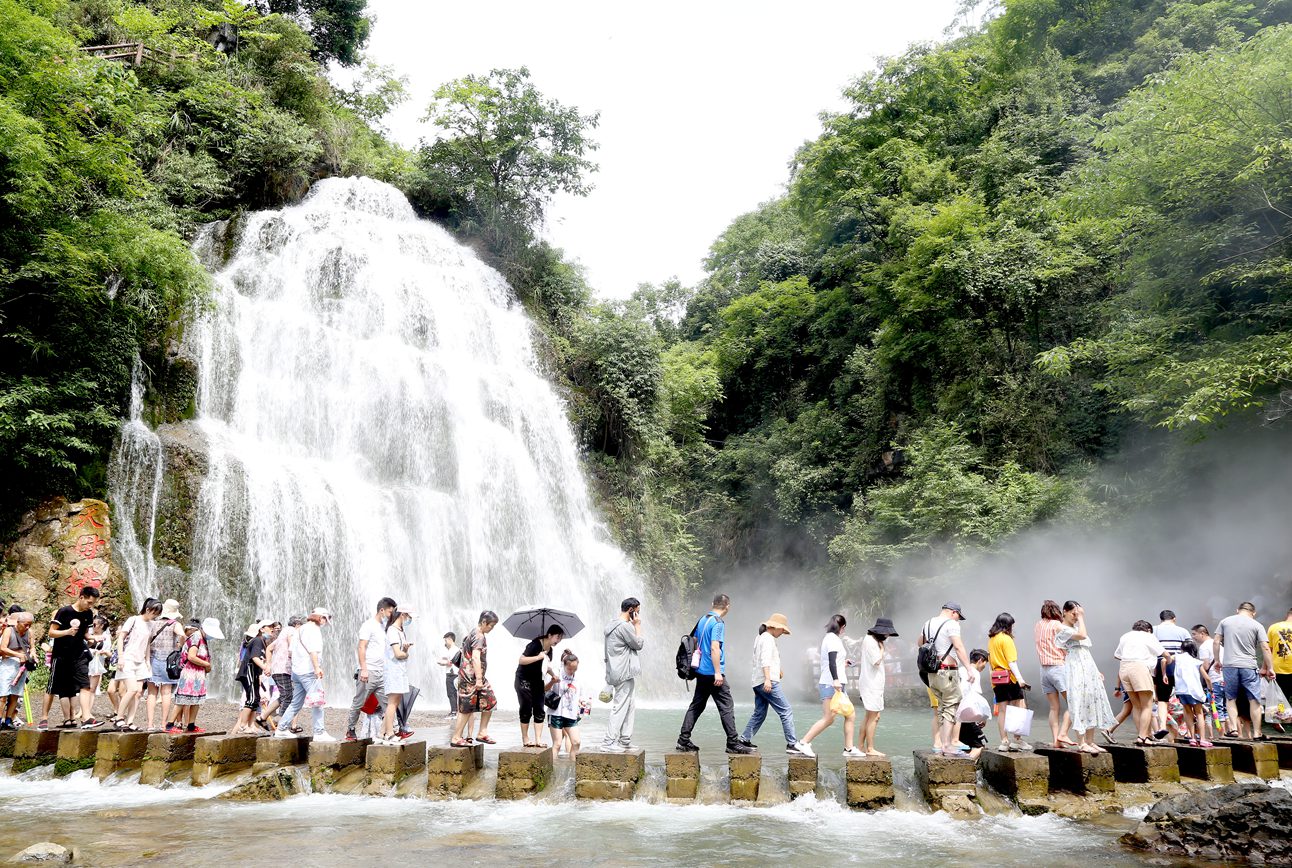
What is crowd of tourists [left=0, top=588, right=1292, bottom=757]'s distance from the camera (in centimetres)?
799

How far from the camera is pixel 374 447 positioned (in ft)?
65.9

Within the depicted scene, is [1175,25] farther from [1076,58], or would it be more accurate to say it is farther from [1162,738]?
[1162,738]

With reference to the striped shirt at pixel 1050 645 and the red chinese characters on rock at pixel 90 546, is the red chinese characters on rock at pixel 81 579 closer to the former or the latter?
the red chinese characters on rock at pixel 90 546

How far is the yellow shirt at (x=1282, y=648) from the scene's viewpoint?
9.48 meters

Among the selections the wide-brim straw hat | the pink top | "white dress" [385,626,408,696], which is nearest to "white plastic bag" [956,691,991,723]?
the wide-brim straw hat

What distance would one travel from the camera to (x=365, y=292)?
23297 millimetres

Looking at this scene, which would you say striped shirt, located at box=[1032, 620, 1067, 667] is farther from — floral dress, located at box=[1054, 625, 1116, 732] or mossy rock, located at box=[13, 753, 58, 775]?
mossy rock, located at box=[13, 753, 58, 775]

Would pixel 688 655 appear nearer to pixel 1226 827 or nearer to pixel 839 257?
pixel 1226 827

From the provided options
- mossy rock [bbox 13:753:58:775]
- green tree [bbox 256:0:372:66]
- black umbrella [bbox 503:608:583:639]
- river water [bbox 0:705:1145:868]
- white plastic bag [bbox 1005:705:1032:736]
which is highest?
green tree [bbox 256:0:372:66]

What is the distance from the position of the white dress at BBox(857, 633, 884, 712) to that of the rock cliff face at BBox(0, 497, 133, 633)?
12721 millimetres

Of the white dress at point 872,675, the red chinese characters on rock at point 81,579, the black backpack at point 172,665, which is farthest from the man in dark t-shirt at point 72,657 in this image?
the white dress at point 872,675

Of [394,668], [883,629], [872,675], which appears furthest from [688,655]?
[394,668]

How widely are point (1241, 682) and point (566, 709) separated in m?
7.74

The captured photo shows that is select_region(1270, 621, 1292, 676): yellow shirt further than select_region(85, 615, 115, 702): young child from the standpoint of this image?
No
